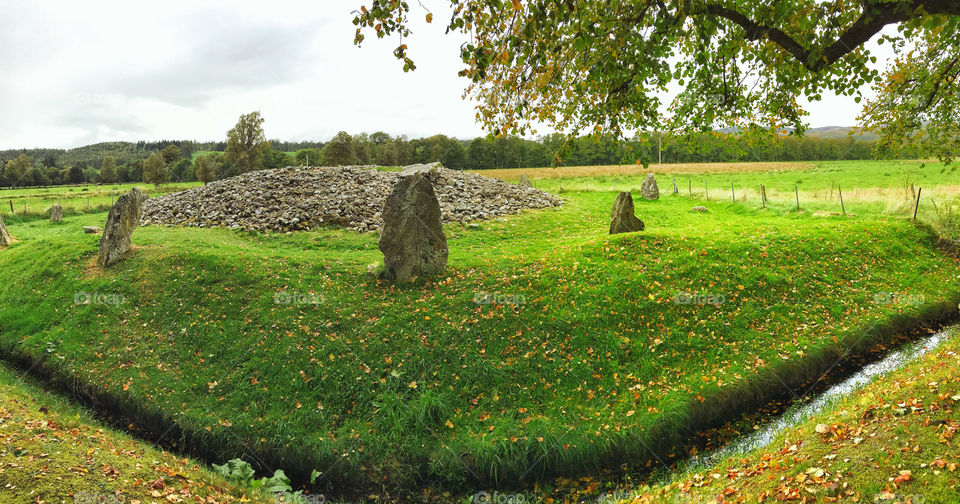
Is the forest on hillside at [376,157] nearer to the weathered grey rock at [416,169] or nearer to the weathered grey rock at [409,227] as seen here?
the weathered grey rock at [416,169]

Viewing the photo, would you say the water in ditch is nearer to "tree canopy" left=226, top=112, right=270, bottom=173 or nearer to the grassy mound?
the grassy mound

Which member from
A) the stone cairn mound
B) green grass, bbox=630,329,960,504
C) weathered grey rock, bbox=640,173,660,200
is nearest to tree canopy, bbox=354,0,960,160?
green grass, bbox=630,329,960,504

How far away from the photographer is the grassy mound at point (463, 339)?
29.2 feet

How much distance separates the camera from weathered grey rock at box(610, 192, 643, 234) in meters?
18.2

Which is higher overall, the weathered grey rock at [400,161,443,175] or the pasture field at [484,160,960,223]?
the weathered grey rock at [400,161,443,175]

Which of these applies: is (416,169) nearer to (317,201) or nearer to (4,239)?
(317,201)

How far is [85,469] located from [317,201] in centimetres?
1945

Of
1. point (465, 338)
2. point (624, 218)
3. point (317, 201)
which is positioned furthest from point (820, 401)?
point (317, 201)

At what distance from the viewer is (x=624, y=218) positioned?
1820cm

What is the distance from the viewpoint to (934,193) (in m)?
22.8

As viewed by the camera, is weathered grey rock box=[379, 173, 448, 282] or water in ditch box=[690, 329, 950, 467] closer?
water in ditch box=[690, 329, 950, 467]

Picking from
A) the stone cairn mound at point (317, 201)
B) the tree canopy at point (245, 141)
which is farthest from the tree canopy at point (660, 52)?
the tree canopy at point (245, 141)

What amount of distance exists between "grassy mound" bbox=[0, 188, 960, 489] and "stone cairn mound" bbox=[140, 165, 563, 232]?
560 cm

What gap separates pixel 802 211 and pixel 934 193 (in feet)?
19.9
